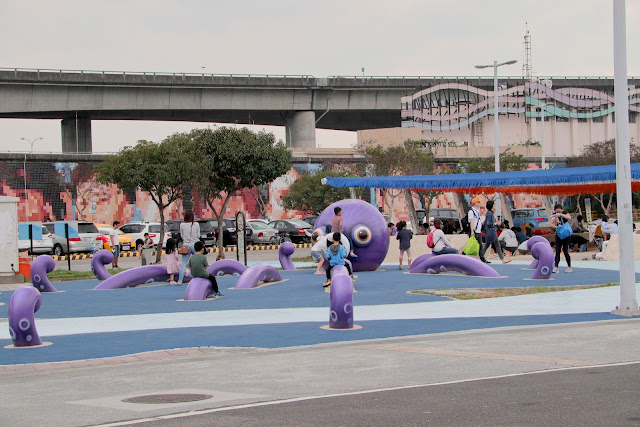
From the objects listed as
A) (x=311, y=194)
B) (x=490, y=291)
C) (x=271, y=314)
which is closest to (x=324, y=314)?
(x=271, y=314)

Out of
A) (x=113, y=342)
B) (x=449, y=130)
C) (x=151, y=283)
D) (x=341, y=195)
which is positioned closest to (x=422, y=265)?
(x=151, y=283)

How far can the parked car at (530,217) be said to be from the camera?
143 ft

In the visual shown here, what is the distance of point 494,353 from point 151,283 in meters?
13.9

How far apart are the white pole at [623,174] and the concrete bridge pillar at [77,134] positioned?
55.4 m

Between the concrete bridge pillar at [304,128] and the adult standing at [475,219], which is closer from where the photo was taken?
the adult standing at [475,219]

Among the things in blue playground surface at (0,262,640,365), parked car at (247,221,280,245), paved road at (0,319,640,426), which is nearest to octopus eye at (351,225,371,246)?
blue playground surface at (0,262,640,365)

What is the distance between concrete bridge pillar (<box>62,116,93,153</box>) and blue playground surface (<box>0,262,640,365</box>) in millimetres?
45970

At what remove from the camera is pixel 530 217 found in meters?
44.2

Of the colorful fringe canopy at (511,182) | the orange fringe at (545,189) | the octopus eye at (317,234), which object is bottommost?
the octopus eye at (317,234)

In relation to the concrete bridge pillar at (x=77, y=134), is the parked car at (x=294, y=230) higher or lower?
lower

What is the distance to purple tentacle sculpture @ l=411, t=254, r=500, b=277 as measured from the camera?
22.0 m

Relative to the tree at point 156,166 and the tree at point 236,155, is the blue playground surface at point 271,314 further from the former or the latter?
the tree at point 236,155

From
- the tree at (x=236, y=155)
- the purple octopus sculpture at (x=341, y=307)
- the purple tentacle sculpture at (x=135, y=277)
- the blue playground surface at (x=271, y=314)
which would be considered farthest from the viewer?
the tree at (x=236, y=155)

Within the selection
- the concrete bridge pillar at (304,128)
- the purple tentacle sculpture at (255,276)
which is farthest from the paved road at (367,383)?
the concrete bridge pillar at (304,128)
